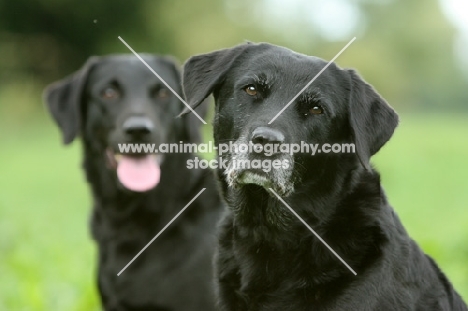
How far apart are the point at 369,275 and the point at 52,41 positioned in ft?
77.5


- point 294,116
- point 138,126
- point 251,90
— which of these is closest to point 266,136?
point 294,116

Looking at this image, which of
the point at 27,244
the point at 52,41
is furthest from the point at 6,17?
the point at 27,244

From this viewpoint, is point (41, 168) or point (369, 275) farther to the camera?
point (41, 168)

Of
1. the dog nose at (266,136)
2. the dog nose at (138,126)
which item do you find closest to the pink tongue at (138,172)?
the dog nose at (138,126)

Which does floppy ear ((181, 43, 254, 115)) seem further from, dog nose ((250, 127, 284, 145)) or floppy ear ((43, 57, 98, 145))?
floppy ear ((43, 57, 98, 145))

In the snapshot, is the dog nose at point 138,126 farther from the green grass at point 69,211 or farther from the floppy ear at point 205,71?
the green grass at point 69,211

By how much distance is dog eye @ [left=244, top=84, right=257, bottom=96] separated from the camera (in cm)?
360

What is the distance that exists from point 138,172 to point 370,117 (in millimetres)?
2041

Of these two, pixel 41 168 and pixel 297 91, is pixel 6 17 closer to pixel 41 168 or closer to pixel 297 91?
pixel 41 168

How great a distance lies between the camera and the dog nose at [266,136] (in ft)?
10.7

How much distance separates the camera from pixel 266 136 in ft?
10.7

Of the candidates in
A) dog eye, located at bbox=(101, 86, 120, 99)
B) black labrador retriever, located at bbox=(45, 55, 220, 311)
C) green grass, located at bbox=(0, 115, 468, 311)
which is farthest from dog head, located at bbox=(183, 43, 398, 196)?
green grass, located at bbox=(0, 115, 468, 311)

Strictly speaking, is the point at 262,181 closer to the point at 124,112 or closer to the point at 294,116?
the point at 294,116

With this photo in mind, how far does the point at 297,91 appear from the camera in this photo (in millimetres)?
3520
